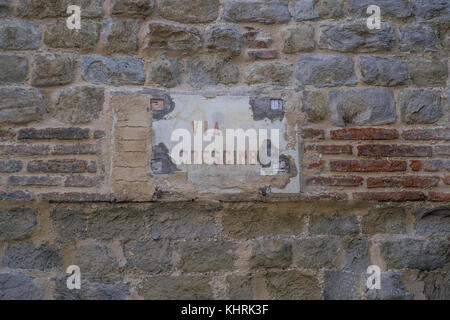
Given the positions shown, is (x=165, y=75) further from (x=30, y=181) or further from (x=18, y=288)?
(x=18, y=288)

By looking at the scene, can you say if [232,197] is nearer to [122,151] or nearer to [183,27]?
[122,151]

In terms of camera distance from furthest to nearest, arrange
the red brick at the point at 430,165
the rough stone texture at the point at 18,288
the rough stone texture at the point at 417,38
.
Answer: the rough stone texture at the point at 417,38 < the red brick at the point at 430,165 < the rough stone texture at the point at 18,288

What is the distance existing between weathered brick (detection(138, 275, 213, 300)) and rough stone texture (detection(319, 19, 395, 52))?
1.33 meters

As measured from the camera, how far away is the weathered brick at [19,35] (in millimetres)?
2408

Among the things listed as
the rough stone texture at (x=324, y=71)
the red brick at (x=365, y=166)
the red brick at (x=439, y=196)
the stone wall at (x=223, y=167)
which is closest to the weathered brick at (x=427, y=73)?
the stone wall at (x=223, y=167)

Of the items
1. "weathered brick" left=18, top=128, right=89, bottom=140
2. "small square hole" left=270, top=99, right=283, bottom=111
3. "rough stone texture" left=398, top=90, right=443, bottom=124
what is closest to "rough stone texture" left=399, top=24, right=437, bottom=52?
"rough stone texture" left=398, top=90, right=443, bottom=124

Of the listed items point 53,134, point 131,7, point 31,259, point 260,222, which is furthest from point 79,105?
point 260,222

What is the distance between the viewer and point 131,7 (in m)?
2.43

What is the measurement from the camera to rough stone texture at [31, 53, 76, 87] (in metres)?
2.39

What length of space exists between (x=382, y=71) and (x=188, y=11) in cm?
103

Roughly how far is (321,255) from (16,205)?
58.6 inches

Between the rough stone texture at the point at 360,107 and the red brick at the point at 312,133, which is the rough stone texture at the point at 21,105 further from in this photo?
the rough stone texture at the point at 360,107

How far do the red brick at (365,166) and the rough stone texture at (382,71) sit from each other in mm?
412

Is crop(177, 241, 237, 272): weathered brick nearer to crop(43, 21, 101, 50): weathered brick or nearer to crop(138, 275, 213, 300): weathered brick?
crop(138, 275, 213, 300): weathered brick
